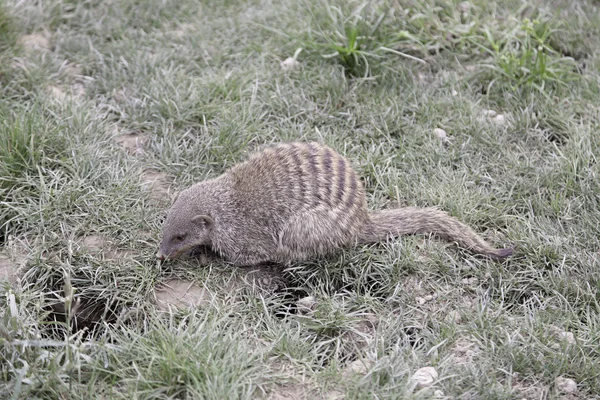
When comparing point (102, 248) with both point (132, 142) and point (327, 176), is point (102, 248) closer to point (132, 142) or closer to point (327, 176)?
point (132, 142)

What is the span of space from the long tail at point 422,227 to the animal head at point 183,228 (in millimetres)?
985

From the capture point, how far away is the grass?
333cm

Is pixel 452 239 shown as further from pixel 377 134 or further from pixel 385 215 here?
pixel 377 134

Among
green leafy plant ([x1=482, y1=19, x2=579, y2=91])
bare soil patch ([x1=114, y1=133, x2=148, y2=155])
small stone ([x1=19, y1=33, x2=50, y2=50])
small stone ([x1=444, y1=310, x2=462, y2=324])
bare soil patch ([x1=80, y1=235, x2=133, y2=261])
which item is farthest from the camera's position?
small stone ([x1=19, y1=33, x2=50, y2=50])

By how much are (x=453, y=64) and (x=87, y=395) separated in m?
3.88

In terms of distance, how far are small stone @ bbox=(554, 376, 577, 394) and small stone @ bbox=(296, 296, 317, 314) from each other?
1370mm

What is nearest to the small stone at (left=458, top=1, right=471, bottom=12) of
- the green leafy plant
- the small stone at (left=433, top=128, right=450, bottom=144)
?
the green leafy plant

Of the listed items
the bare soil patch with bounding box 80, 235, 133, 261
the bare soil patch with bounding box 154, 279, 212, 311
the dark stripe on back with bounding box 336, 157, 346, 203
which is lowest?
the bare soil patch with bounding box 154, 279, 212, 311

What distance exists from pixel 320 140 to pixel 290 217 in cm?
102

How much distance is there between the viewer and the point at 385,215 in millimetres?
4219

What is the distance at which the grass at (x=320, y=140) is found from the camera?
10.9ft

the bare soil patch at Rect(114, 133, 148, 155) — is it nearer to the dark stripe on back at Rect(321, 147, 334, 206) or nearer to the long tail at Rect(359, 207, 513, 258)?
the dark stripe on back at Rect(321, 147, 334, 206)

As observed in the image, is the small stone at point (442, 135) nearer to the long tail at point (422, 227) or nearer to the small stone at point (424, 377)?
the long tail at point (422, 227)

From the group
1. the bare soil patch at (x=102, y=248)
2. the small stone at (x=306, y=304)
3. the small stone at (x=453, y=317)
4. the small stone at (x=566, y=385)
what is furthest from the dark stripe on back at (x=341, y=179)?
the small stone at (x=566, y=385)
